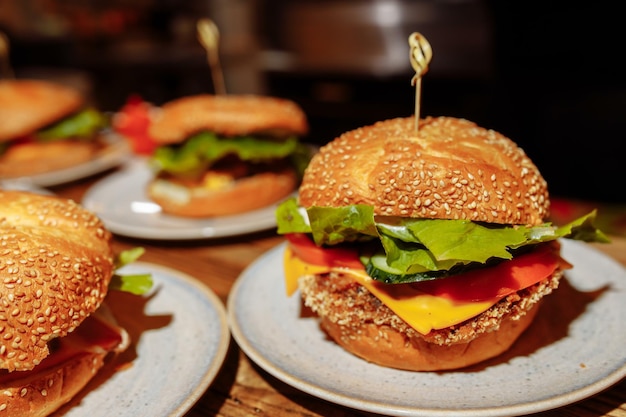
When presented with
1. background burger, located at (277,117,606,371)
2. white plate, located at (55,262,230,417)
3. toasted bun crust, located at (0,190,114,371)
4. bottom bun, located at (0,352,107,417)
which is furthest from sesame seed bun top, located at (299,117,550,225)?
bottom bun, located at (0,352,107,417)

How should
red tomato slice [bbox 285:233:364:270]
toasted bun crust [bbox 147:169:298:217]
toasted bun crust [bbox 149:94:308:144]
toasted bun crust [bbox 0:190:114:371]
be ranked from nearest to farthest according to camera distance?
toasted bun crust [bbox 0:190:114:371] < red tomato slice [bbox 285:233:364:270] < toasted bun crust [bbox 147:169:298:217] < toasted bun crust [bbox 149:94:308:144]

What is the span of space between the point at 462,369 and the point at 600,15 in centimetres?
450

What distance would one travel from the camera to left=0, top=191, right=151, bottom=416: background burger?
55.7 inches

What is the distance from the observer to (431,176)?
1.58 metres

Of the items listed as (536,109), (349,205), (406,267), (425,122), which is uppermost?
(425,122)

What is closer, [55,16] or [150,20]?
[150,20]

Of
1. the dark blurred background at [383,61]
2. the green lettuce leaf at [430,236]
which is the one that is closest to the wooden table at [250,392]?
the green lettuce leaf at [430,236]

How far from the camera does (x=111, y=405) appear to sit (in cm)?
153

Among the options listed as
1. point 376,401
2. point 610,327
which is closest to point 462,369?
point 376,401

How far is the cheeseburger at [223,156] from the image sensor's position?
302 cm

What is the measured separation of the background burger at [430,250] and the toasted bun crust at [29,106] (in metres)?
2.75

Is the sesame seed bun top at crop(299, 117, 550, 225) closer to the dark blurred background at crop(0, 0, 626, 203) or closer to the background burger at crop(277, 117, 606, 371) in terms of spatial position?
the background burger at crop(277, 117, 606, 371)

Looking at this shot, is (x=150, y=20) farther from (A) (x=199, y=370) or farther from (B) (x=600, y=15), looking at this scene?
(A) (x=199, y=370)

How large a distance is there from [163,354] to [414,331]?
74 centimetres
